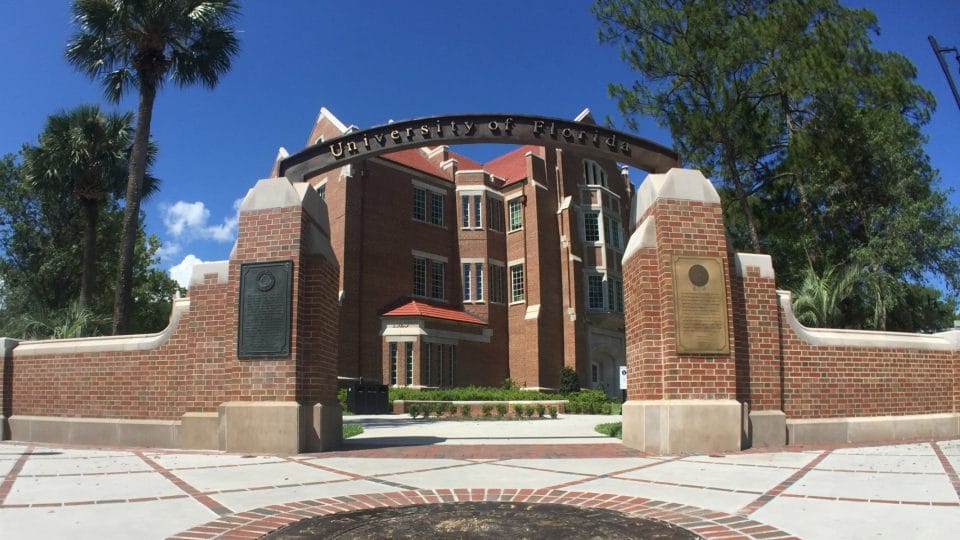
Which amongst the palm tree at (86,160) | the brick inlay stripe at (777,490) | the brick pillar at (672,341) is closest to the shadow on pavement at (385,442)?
the brick pillar at (672,341)

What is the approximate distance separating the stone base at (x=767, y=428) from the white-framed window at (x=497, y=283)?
Answer: 24.4 metres

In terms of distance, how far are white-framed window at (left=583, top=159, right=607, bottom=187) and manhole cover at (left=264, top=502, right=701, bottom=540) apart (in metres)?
32.4

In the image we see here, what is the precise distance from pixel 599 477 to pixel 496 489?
53.4 inches

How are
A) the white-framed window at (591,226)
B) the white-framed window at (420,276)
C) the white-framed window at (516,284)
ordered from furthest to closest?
the white-framed window at (591,226) → the white-framed window at (516,284) → the white-framed window at (420,276)

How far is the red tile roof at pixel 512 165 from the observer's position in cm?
3541

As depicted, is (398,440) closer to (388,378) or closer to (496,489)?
(496,489)

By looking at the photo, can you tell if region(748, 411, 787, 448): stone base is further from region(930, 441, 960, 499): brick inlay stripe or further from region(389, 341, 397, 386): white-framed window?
region(389, 341, 397, 386): white-framed window

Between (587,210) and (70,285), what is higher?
(587,210)

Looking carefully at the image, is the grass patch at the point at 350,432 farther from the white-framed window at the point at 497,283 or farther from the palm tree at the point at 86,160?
the white-framed window at the point at 497,283

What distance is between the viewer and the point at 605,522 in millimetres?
4438

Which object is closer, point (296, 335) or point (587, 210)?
point (296, 335)

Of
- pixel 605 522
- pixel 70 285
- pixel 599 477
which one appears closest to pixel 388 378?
pixel 70 285

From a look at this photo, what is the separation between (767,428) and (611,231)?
27.2m

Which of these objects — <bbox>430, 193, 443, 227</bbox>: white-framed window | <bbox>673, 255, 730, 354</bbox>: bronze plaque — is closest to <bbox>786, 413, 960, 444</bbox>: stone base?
<bbox>673, 255, 730, 354</bbox>: bronze plaque
